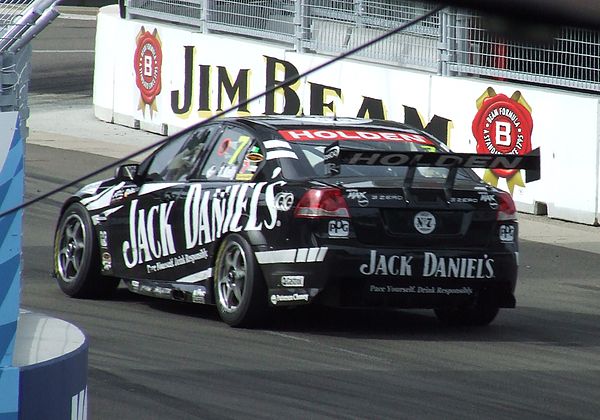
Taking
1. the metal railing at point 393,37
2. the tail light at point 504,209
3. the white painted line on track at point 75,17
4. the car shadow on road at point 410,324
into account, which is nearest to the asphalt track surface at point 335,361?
the car shadow on road at point 410,324

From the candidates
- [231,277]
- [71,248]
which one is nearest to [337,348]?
[231,277]

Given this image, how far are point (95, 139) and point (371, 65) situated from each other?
5424mm

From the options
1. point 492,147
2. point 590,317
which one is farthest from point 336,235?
point 492,147

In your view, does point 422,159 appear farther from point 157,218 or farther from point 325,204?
point 157,218

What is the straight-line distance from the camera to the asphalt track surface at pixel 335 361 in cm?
672

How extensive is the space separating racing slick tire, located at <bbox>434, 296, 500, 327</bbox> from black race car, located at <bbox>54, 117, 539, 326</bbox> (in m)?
0.01

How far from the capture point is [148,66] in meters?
22.4

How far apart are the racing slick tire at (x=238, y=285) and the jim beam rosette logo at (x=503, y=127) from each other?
7502 mm

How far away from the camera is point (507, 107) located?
16203 millimetres

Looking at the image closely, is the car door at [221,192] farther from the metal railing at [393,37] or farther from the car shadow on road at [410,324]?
the metal railing at [393,37]

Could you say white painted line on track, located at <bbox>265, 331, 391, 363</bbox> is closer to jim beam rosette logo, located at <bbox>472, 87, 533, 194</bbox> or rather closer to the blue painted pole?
the blue painted pole

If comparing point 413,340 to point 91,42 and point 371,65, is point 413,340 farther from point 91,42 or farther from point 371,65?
point 91,42

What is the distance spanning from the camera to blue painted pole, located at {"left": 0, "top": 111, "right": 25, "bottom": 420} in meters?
4.49

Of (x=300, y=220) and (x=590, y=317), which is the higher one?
(x=300, y=220)
